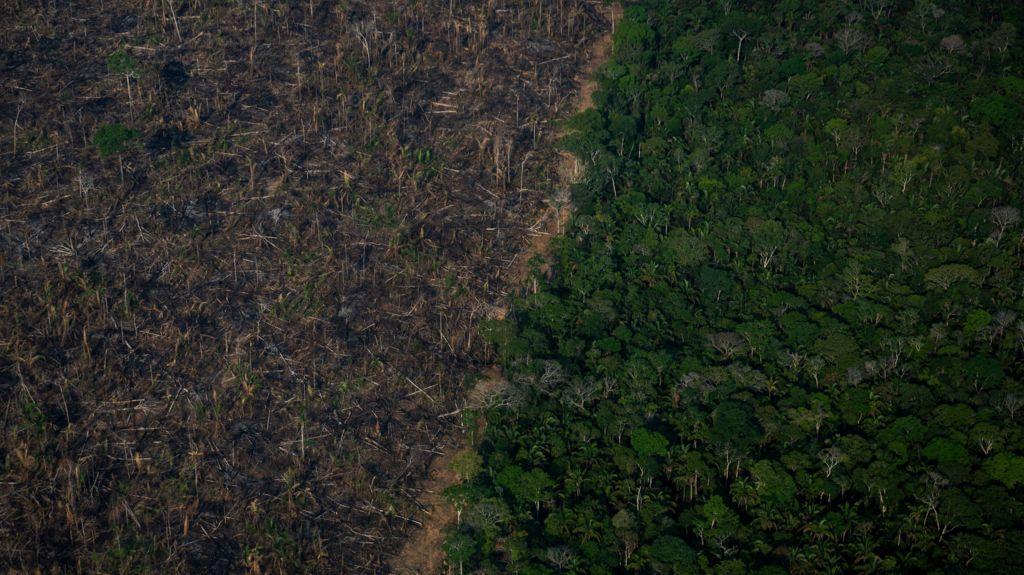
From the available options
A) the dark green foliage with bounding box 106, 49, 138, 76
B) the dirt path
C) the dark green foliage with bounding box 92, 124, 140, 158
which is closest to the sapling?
the dark green foliage with bounding box 106, 49, 138, 76

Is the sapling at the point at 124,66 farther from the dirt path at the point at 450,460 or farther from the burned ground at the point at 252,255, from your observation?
the dirt path at the point at 450,460

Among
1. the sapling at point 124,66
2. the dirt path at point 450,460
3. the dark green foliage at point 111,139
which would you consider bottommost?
the dirt path at point 450,460

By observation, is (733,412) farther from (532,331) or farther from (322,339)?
(322,339)

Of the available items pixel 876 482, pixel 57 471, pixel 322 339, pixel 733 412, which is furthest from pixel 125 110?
pixel 876 482

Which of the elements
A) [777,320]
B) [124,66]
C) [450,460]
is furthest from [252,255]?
[777,320]

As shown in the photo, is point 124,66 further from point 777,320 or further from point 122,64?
point 777,320

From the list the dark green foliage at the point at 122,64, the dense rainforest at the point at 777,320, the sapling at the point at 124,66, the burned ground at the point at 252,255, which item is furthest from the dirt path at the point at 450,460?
the dark green foliage at the point at 122,64
